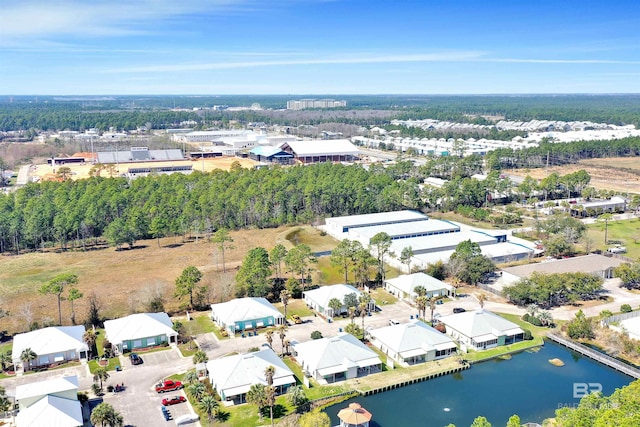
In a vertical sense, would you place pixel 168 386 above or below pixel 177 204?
below

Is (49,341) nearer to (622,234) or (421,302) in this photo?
(421,302)

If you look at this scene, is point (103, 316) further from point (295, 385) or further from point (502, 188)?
point (502, 188)

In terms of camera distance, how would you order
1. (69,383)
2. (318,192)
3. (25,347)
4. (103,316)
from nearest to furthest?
(69,383) → (25,347) → (103,316) → (318,192)

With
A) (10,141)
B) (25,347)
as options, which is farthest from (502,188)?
(10,141)

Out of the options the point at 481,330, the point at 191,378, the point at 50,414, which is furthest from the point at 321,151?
the point at 50,414

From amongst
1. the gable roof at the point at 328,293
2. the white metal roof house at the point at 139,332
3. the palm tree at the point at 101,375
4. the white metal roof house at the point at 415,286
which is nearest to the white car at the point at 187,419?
the palm tree at the point at 101,375

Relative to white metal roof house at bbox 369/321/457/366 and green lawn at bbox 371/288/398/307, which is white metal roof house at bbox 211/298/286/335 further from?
green lawn at bbox 371/288/398/307

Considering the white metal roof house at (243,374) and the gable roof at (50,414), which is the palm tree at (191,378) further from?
the gable roof at (50,414)

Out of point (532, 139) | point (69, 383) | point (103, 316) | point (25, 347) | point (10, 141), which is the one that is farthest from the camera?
point (10, 141)

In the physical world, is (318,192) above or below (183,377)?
above
